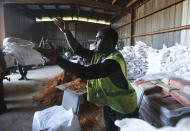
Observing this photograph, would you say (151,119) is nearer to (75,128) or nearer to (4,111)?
(75,128)

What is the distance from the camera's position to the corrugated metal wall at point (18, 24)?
6.95 metres

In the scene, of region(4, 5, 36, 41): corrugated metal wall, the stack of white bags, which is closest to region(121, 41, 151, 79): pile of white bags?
the stack of white bags

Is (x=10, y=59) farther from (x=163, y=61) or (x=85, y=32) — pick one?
(x=85, y=32)

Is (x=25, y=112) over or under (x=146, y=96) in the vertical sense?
under

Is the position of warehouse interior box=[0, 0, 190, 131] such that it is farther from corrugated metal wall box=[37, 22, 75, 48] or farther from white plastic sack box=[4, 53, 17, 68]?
corrugated metal wall box=[37, 22, 75, 48]

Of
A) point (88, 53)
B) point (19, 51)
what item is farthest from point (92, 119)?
point (19, 51)

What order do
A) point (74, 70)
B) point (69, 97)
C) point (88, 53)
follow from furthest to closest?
point (69, 97) → point (88, 53) → point (74, 70)

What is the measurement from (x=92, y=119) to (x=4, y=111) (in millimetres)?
1847

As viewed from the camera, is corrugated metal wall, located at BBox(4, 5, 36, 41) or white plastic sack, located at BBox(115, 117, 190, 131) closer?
white plastic sack, located at BBox(115, 117, 190, 131)

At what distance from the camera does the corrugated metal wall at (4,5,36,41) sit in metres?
6.95

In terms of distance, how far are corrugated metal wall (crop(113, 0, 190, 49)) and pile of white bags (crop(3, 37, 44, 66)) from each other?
15.9 feet

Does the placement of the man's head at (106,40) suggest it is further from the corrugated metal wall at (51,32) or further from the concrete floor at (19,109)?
the corrugated metal wall at (51,32)

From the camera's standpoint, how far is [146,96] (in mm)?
1598

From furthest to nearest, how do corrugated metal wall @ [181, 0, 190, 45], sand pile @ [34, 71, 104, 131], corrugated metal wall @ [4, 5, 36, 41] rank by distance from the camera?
1. corrugated metal wall @ [4, 5, 36, 41]
2. corrugated metal wall @ [181, 0, 190, 45]
3. sand pile @ [34, 71, 104, 131]
